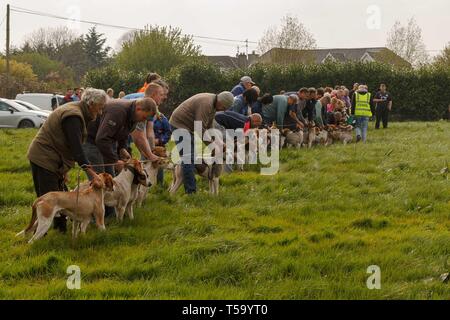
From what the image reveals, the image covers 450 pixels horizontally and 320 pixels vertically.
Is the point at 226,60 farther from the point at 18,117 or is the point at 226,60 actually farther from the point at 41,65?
the point at 18,117

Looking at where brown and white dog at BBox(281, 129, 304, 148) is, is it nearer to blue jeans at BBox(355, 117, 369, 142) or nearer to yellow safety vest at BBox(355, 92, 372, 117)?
yellow safety vest at BBox(355, 92, 372, 117)

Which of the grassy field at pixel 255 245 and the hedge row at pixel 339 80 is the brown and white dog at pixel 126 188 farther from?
the hedge row at pixel 339 80

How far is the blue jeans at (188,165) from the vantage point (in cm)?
929

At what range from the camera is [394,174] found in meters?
11.7

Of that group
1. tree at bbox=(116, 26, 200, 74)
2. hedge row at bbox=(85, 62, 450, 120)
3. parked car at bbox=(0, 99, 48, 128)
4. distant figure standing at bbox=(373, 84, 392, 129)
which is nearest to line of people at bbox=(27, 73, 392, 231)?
distant figure standing at bbox=(373, 84, 392, 129)

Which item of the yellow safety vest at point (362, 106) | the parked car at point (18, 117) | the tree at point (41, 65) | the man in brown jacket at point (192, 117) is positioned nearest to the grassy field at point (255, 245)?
the man in brown jacket at point (192, 117)

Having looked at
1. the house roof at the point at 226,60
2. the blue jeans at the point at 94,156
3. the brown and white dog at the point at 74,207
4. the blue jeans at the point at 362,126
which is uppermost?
the house roof at the point at 226,60

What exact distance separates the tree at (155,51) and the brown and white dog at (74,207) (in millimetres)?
42356

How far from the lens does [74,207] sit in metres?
6.64

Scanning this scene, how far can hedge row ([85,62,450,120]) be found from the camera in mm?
32625

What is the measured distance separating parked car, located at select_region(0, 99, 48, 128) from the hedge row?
372 inches

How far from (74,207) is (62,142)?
80cm

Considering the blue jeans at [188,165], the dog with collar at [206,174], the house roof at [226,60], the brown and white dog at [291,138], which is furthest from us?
the house roof at [226,60]

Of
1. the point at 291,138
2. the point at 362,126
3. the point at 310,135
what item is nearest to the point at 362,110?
the point at 362,126
